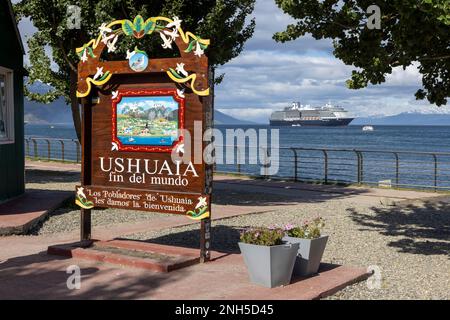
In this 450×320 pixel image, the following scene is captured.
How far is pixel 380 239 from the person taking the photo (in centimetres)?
1030

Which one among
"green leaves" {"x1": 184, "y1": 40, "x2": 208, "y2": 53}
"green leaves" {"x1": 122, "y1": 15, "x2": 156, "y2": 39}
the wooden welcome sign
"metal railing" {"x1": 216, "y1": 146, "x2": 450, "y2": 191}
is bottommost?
"metal railing" {"x1": 216, "y1": 146, "x2": 450, "y2": 191}

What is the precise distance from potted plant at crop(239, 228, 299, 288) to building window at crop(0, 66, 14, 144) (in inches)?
346

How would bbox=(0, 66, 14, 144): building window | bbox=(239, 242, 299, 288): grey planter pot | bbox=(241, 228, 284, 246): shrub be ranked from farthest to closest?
bbox=(0, 66, 14, 144): building window → bbox=(241, 228, 284, 246): shrub → bbox=(239, 242, 299, 288): grey planter pot

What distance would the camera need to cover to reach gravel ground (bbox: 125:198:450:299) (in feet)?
23.0

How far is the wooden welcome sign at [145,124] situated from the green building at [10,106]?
529 cm

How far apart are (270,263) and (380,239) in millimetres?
4570

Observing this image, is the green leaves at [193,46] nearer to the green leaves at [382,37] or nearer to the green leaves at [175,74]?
the green leaves at [175,74]

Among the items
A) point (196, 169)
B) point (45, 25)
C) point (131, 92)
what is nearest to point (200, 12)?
point (45, 25)

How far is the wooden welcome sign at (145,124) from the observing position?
7.74m

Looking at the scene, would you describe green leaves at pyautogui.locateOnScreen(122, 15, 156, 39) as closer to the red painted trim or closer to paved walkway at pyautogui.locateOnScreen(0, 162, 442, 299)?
the red painted trim

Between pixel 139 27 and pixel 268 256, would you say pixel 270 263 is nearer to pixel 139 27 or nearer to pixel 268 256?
pixel 268 256

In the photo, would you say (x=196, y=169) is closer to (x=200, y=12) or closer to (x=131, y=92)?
(x=131, y=92)

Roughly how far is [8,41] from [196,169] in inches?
309

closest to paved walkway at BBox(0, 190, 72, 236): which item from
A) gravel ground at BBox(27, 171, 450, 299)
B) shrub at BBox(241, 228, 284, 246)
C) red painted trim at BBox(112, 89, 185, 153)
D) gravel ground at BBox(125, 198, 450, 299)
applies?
gravel ground at BBox(27, 171, 450, 299)
